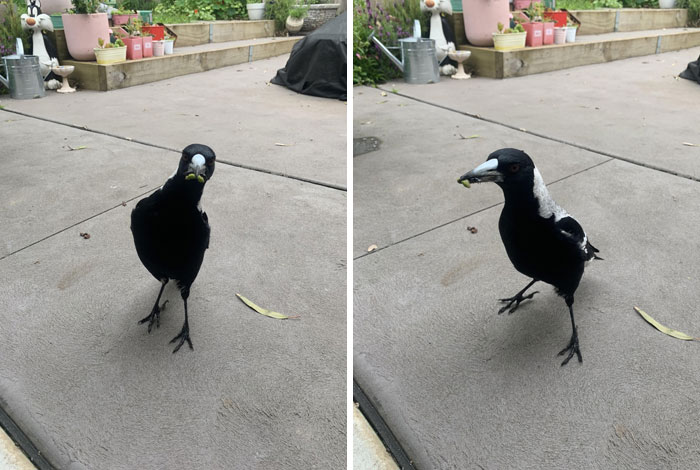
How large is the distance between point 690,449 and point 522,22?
671cm

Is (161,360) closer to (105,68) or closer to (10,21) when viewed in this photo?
(105,68)

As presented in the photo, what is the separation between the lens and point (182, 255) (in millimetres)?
2076

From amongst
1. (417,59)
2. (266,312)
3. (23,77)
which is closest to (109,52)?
(23,77)

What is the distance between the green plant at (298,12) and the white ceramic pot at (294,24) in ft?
0.17

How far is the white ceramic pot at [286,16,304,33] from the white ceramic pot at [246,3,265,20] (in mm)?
570

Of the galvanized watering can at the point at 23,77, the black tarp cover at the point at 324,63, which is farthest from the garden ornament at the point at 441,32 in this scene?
the galvanized watering can at the point at 23,77

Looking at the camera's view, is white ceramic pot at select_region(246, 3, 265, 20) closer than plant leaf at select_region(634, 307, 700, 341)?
No

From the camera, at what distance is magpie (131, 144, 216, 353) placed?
1.89 metres

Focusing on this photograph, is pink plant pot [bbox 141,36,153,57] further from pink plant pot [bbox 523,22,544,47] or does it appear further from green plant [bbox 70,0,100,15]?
pink plant pot [bbox 523,22,544,47]

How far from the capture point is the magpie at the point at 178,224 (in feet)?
6.19

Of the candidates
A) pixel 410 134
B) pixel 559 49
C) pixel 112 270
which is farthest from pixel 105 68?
pixel 559 49

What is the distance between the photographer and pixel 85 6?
6.88 meters

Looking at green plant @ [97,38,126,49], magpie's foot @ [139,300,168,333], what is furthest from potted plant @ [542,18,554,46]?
magpie's foot @ [139,300,168,333]

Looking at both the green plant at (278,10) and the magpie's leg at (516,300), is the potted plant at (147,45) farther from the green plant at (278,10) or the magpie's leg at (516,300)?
the magpie's leg at (516,300)
